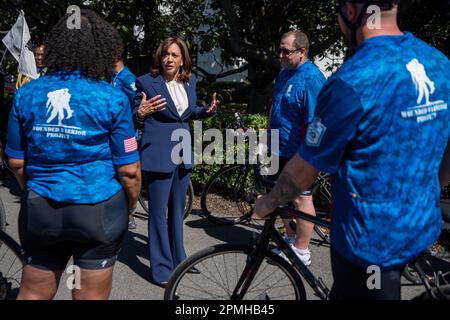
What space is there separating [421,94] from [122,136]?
1.31 m

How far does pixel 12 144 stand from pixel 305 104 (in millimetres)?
2427

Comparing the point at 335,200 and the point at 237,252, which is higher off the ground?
the point at 335,200

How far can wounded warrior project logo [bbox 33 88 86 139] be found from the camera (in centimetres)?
212

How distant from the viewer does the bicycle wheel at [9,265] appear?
289 centimetres

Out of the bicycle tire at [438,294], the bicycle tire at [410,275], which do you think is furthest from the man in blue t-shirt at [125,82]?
the bicycle tire at [438,294]

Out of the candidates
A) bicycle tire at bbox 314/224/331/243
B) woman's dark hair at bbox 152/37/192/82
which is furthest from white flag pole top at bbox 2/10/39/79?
bicycle tire at bbox 314/224/331/243

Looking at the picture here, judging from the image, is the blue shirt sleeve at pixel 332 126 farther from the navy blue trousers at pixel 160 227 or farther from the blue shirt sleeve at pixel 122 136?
the navy blue trousers at pixel 160 227

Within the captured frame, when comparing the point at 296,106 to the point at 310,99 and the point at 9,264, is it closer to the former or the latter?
the point at 310,99

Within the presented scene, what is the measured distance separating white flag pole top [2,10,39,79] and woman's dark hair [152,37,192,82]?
3093 mm

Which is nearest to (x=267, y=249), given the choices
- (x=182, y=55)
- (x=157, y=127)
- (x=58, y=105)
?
(x=58, y=105)

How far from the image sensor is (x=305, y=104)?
4.00 metres
